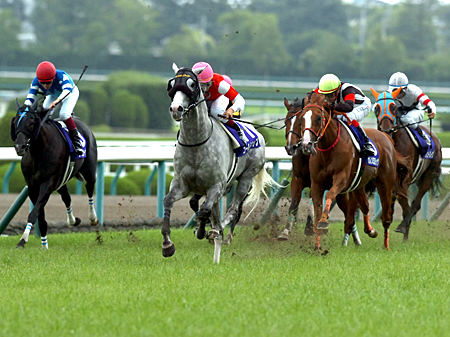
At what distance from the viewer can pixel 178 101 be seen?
20.9ft

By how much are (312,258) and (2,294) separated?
8.65 feet

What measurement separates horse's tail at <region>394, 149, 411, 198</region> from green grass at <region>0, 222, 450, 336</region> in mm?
924

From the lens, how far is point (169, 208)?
22.0 ft

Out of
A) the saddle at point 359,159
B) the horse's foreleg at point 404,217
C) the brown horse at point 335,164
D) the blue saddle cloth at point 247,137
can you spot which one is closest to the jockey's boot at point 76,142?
the blue saddle cloth at point 247,137

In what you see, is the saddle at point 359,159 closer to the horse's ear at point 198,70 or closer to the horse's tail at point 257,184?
the horse's tail at point 257,184

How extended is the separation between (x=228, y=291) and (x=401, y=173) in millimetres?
4032

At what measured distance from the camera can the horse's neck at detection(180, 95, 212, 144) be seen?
22.0ft

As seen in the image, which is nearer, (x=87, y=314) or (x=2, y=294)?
(x=87, y=314)

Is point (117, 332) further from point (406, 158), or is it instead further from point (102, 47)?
point (102, 47)

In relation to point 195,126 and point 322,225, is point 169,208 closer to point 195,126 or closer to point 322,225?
point 195,126

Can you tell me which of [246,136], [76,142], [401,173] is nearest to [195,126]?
[246,136]

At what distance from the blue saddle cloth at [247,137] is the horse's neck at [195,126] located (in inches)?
26.2

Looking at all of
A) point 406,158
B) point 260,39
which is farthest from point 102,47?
point 406,158

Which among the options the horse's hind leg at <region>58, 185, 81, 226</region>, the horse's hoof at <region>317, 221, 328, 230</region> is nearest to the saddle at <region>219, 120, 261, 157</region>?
the horse's hoof at <region>317, 221, 328, 230</region>
